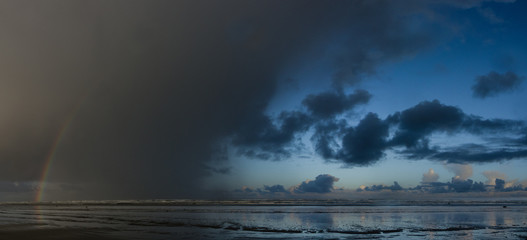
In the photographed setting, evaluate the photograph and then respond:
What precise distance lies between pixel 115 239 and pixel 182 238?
5.85m

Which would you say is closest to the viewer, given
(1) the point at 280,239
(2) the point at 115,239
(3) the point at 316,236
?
(2) the point at 115,239

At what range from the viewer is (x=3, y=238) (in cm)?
3459

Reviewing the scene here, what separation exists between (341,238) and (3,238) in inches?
1257

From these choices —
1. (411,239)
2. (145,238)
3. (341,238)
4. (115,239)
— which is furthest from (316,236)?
(115,239)

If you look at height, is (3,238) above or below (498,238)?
above

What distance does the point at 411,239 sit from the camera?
3544 cm

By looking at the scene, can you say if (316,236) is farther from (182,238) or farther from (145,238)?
(145,238)

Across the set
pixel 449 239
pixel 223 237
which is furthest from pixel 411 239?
pixel 223 237

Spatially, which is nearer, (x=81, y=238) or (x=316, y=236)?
(x=81, y=238)

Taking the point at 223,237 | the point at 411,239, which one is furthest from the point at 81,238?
the point at 411,239

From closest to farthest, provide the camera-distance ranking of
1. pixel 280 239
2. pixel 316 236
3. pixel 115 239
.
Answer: pixel 115 239 < pixel 280 239 < pixel 316 236

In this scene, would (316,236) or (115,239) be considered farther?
(316,236)

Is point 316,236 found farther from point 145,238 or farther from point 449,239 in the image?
point 145,238

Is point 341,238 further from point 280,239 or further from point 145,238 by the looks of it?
point 145,238
